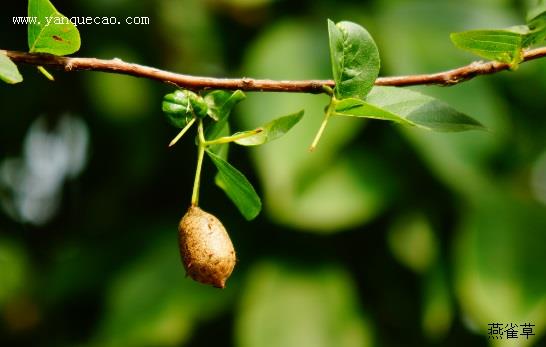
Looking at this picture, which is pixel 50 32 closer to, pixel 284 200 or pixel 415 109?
pixel 415 109

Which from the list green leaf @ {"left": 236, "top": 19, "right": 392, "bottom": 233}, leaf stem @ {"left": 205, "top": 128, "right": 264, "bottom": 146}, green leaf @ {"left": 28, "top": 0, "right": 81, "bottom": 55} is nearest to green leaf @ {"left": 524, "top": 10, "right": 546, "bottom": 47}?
leaf stem @ {"left": 205, "top": 128, "right": 264, "bottom": 146}

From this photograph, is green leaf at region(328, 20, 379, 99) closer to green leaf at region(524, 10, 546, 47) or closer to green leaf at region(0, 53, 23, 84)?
green leaf at region(524, 10, 546, 47)

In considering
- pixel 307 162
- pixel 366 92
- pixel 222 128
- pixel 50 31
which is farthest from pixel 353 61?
pixel 307 162

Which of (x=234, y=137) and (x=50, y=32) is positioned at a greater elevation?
(x=50, y=32)

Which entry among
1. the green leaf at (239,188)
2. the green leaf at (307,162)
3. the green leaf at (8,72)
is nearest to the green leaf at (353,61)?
the green leaf at (239,188)

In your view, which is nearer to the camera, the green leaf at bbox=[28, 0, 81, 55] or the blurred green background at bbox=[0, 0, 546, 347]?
the green leaf at bbox=[28, 0, 81, 55]

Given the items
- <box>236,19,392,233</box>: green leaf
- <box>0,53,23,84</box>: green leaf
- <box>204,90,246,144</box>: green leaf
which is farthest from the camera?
<box>236,19,392,233</box>: green leaf
